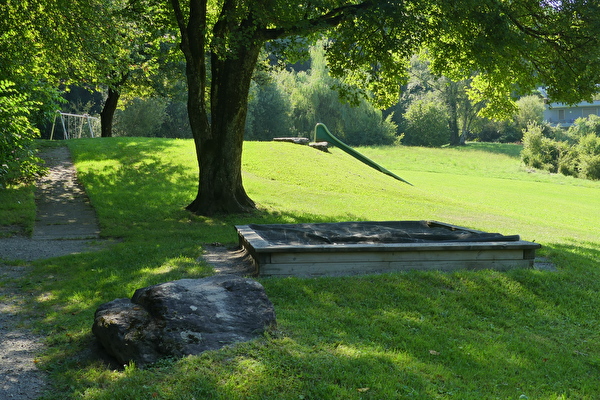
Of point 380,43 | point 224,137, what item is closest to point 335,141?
point 224,137

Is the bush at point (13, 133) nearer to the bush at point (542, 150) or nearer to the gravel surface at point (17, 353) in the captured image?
the gravel surface at point (17, 353)

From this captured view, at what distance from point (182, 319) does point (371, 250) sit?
3502 mm

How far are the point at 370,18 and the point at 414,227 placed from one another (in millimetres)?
4041

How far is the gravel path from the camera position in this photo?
4.61m

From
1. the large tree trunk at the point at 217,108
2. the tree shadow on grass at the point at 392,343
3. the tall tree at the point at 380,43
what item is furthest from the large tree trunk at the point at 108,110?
the tree shadow on grass at the point at 392,343

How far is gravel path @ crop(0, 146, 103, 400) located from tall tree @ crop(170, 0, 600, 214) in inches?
121

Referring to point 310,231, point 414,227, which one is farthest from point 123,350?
point 414,227

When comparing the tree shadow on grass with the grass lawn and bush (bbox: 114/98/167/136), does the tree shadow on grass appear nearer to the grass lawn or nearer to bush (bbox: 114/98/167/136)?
the grass lawn

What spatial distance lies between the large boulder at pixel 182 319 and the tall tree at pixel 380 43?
22.1 ft

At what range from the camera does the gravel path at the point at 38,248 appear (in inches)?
181

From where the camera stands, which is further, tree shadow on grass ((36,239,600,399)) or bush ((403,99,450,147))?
bush ((403,99,450,147))

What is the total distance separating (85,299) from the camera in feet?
22.4

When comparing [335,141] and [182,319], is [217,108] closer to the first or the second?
[182,319]

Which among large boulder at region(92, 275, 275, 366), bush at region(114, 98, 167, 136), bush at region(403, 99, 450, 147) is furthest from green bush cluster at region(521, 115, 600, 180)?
large boulder at region(92, 275, 275, 366)
